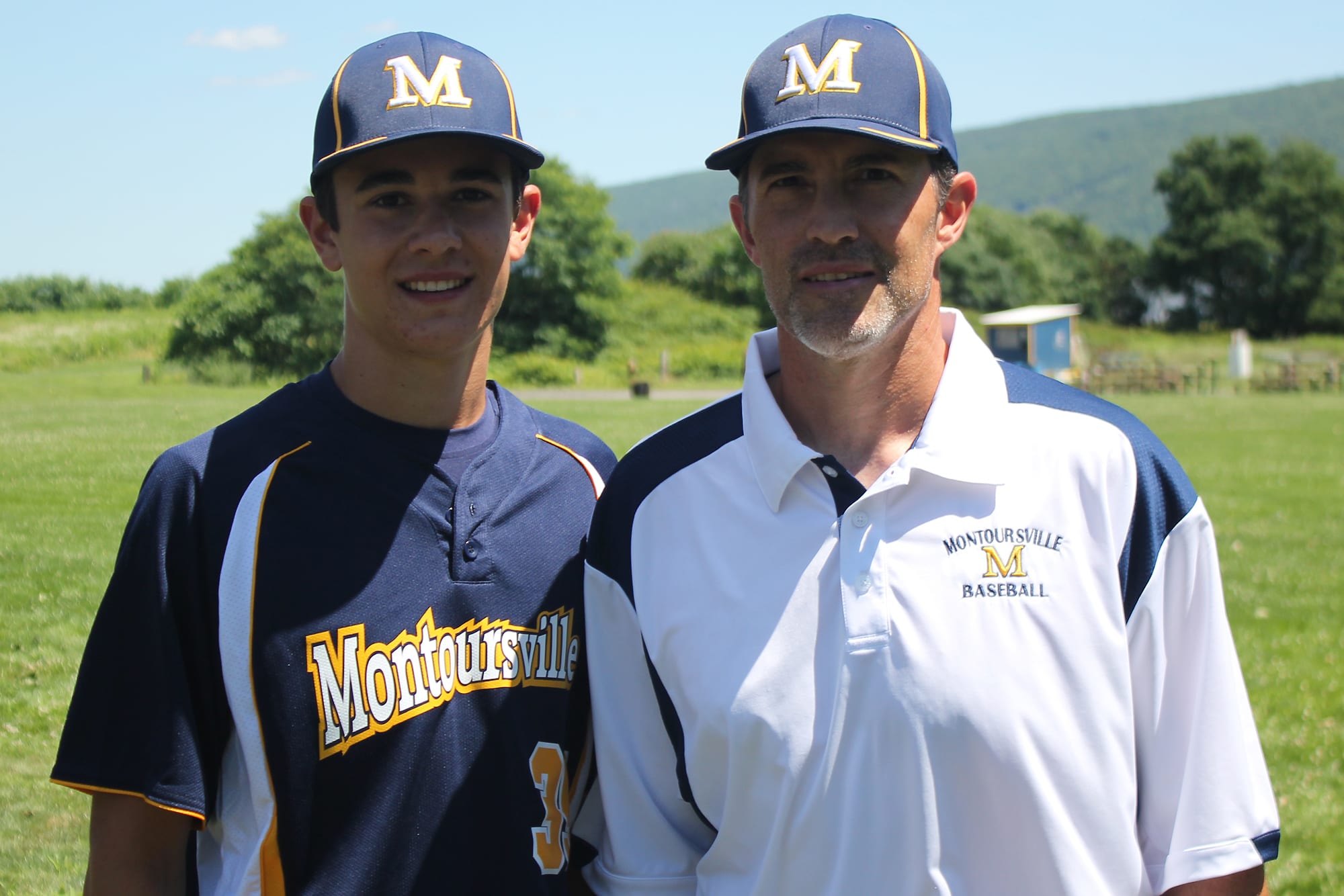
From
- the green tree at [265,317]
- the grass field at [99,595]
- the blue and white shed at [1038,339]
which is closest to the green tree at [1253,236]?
the blue and white shed at [1038,339]

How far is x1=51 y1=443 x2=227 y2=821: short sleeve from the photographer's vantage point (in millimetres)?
2377

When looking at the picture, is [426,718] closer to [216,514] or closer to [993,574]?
[216,514]

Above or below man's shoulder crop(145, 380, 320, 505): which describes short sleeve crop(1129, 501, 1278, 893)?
below

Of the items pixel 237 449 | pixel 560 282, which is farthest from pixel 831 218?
pixel 560 282

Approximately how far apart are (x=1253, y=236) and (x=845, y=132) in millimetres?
88070

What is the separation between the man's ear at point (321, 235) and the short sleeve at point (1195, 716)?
6.26ft

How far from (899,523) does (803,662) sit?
13.6 inches

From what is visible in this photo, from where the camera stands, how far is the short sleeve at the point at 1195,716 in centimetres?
232

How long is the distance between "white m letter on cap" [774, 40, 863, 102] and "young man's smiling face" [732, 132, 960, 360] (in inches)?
3.6

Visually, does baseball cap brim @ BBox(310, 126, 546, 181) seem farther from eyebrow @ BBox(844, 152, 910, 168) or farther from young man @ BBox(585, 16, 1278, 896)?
eyebrow @ BBox(844, 152, 910, 168)

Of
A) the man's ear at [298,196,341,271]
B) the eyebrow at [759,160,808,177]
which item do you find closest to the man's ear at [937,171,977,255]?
the eyebrow at [759,160,808,177]

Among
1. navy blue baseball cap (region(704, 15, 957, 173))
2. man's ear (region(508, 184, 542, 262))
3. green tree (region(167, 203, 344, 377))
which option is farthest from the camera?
green tree (region(167, 203, 344, 377))

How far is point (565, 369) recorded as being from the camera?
4291 centimetres

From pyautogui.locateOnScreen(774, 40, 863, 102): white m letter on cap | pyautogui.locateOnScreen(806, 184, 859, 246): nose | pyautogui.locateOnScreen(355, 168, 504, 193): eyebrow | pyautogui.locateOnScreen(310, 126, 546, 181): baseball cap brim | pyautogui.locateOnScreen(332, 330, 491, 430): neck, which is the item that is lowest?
pyautogui.locateOnScreen(332, 330, 491, 430): neck
